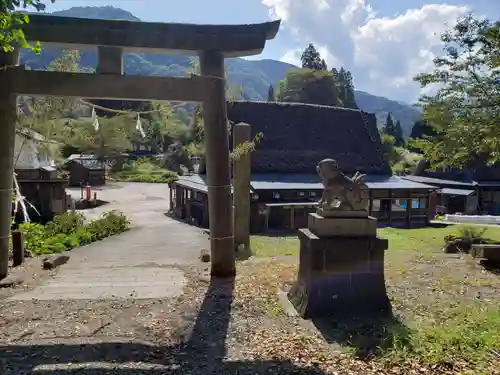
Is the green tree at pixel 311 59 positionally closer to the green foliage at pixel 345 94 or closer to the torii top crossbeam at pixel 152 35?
the green foliage at pixel 345 94

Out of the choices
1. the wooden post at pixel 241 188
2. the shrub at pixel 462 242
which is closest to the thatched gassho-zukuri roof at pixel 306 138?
the shrub at pixel 462 242

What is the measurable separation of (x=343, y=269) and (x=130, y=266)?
480cm

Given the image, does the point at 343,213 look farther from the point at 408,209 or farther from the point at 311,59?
the point at 311,59

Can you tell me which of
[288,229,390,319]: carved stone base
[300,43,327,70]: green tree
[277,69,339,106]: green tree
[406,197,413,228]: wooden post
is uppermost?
[300,43,327,70]: green tree

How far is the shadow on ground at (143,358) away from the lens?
385cm

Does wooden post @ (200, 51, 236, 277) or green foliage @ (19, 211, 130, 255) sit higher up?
wooden post @ (200, 51, 236, 277)

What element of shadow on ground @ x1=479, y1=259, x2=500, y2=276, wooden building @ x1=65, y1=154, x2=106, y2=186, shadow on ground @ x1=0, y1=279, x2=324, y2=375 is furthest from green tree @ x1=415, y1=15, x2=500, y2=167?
wooden building @ x1=65, y1=154, x2=106, y2=186

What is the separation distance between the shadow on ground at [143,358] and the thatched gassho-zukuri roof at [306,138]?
1996cm

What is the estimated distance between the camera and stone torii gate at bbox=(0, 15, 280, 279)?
6.22 meters

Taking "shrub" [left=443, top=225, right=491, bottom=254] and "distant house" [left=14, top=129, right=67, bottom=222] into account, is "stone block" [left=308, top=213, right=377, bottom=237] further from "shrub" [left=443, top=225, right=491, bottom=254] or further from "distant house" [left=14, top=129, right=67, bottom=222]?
"distant house" [left=14, top=129, right=67, bottom=222]

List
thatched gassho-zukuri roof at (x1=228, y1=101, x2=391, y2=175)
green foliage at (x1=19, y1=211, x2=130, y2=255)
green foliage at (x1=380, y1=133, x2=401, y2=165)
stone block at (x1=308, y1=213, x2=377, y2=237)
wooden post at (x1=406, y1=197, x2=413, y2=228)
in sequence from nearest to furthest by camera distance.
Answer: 1. stone block at (x1=308, y1=213, x2=377, y2=237)
2. green foliage at (x1=19, y1=211, x2=130, y2=255)
3. wooden post at (x1=406, y1=197, x2=413, y2=228)
4. thatched gassho-zukuri roof at (x1=228, y1=101, x2=391, y2=175)
5. green foliage at (x1=380, y1=133, x2=401, y2=165)

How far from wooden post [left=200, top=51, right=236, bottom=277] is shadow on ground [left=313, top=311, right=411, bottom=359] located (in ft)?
7.18

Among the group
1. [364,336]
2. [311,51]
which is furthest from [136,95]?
[311,51]

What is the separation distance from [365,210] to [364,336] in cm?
163
